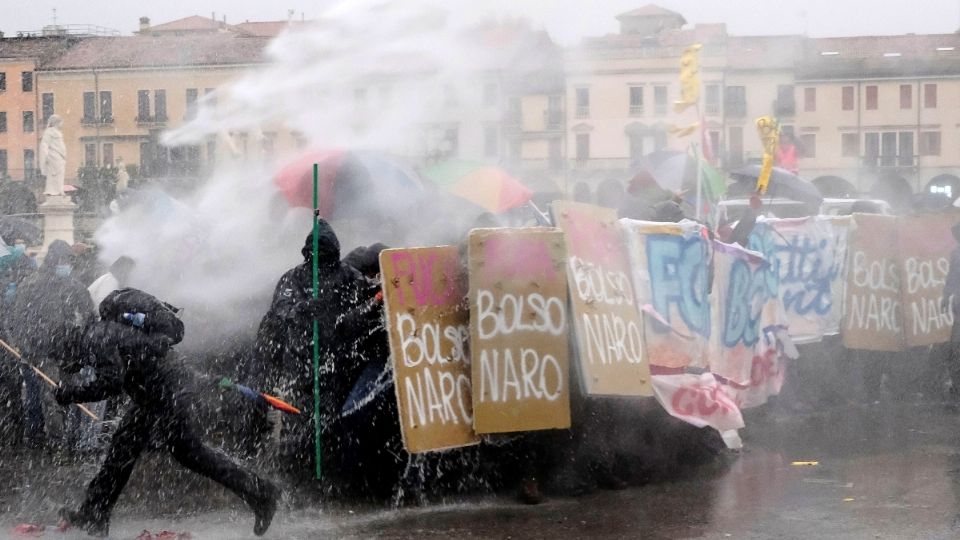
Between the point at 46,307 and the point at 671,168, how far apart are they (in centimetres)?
726

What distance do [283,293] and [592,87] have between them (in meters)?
10.6

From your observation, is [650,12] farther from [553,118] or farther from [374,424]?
[374,424]

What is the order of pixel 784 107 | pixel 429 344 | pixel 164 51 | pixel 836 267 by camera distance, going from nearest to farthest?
pixel 429 344 < pixel 836 267 < pixel 164 51 < pixel 784 107

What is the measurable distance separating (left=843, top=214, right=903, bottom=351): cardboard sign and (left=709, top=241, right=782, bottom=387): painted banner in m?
1.77

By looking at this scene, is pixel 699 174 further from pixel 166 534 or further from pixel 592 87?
pixel 592 87

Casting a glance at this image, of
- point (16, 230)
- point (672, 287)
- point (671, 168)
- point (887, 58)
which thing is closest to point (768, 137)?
point (672, 287)

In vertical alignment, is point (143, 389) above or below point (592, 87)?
below

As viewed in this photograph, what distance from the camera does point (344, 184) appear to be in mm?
10703

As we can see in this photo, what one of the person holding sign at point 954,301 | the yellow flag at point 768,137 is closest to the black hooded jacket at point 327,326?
the yellow flag at point 768,137

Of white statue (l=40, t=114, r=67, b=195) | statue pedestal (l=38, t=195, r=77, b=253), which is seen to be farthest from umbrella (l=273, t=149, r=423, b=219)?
white statue (l=40, t=114, r=67, b=195)

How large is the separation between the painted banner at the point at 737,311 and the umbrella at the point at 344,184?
2527mm

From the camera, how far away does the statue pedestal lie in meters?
30.9

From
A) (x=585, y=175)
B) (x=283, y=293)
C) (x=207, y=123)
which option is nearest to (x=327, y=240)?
(x=283, y=293)

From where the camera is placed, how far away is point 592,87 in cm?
1797
